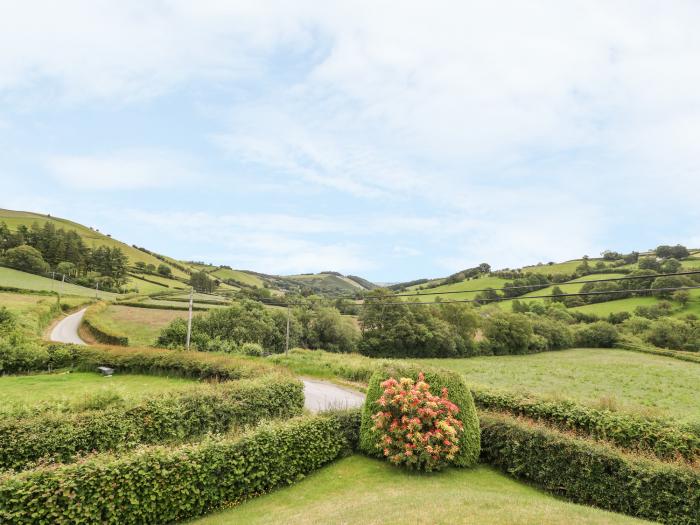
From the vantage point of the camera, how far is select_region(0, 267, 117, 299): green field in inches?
2137

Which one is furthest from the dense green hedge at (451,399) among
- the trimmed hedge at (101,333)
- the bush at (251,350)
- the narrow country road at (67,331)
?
the narrow country road at (67,331)

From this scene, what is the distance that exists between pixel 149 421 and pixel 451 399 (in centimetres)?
904

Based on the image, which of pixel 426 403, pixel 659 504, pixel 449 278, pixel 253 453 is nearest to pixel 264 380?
pixel 253 453

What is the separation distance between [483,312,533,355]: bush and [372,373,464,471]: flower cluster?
52597 mm

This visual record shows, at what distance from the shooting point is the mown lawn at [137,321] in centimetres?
4188

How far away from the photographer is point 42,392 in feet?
60.7

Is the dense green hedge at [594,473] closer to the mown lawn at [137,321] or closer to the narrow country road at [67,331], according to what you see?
the narrow country road at [67,331]

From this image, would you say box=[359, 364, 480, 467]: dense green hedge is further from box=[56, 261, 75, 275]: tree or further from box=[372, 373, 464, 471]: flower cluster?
box=[56, 261, 75, 275]: tree

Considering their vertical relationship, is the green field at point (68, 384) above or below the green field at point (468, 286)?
below

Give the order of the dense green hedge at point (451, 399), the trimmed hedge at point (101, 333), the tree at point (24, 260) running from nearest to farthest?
the dense green hedge at point (451, 399)
the trimmed hedge at point (101, 333)
the tree at point (24, 260)

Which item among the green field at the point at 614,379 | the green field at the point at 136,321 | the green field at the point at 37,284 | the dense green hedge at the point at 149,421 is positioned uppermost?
the green field at the point at 37,284

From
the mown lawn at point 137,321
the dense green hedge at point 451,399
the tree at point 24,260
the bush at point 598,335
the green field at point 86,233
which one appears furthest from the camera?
the green field at point 86,233

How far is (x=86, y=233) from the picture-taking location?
12900cm

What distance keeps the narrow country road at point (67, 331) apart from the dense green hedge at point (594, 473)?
1409 inches
